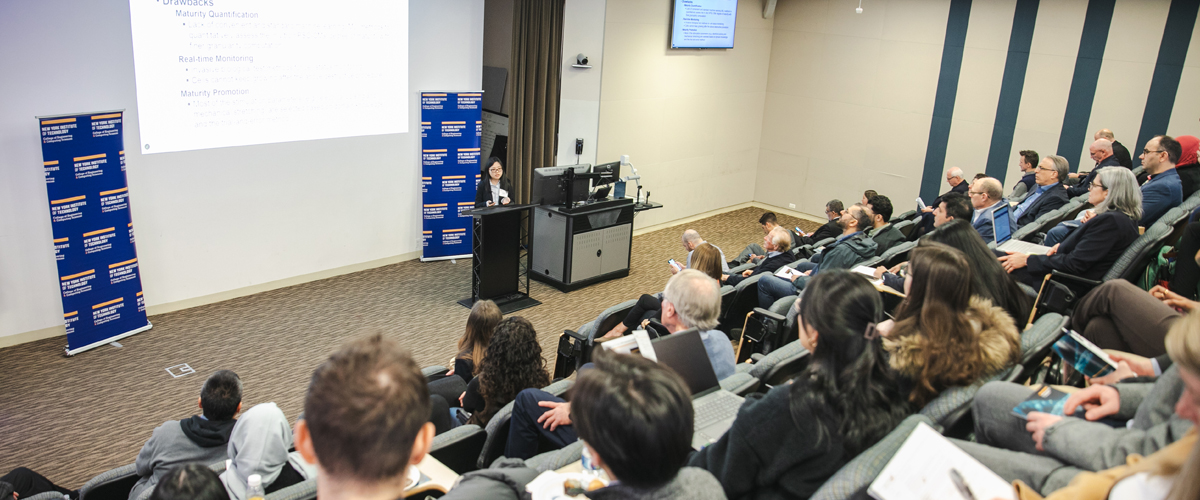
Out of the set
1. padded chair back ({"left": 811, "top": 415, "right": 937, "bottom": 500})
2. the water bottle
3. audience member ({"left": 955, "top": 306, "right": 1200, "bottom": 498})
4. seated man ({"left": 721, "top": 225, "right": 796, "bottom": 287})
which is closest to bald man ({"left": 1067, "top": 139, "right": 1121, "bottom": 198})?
seated man ({"left": 721, "top": 225, "right": 796, "bottom": 287})

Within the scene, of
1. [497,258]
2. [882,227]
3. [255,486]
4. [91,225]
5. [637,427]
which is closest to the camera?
[637,427]

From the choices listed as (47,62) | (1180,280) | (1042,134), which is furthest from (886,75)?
(47,62)

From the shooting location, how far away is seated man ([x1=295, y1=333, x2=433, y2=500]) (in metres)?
1.14

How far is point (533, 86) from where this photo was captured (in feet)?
25.2

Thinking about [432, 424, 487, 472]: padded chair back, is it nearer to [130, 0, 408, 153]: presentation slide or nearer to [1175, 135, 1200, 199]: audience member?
[130, 0, 408, 153]: presentation slide

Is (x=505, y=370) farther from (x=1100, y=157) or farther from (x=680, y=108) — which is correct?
(x=680, y=108)

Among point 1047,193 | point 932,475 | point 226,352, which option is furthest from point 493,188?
point 932,475

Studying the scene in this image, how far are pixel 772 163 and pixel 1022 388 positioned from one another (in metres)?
8.58

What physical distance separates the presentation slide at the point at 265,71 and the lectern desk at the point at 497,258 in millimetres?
1436

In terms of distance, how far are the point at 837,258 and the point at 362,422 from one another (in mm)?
4520

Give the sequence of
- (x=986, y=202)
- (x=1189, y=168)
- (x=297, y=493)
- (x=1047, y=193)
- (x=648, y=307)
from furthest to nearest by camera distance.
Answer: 1. (x=1047, y=193)
2. (x=1189, y=168)
3. (x=986, y=202)
4. (x=648, y=307)
5. (x=297, y=493)

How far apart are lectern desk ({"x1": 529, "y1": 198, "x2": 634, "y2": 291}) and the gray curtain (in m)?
1.01

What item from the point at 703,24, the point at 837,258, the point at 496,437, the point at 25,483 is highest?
the point at 703,24

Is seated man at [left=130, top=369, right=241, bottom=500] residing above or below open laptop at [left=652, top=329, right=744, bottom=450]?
below
